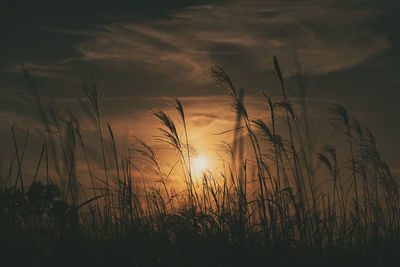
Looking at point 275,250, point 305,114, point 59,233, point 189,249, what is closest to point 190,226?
point 189,249

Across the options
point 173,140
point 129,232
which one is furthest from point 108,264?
point 173,140

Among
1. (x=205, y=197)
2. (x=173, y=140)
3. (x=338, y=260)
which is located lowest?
(x=338, y=260)

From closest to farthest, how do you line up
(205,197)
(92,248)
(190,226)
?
(92,248) < (190,226) < (205,197)

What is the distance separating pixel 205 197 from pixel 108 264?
1282 millimetres

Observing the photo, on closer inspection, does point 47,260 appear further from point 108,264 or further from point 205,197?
point 205,197

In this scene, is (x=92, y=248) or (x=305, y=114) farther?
(x=305, y=114)

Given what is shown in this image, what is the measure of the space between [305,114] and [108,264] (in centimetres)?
247

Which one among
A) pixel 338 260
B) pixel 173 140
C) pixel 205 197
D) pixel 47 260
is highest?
pixel 173 140

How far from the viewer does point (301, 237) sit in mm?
3861

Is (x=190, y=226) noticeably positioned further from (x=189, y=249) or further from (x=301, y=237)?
(x=301, y=237)

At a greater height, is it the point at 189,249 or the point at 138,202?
the point at 138,202

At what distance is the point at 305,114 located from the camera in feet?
14.7

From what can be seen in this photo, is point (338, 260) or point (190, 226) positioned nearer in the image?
point (338, 260)

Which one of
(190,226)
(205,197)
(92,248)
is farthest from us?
(205,197)
